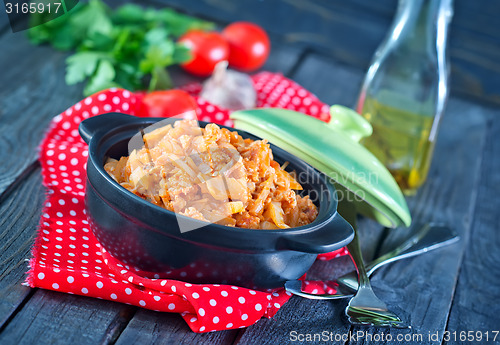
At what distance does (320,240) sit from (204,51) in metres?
1.17

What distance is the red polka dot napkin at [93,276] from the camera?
43.9 inches

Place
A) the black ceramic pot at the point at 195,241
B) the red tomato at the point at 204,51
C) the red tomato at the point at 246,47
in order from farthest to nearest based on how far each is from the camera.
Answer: the red tomato at the point at 246,47 < the red tomato at the point at 204,51 < the black ceramic pot at the point at 195,241

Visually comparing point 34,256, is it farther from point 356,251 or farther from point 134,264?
point 356,251

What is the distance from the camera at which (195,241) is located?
104 cm

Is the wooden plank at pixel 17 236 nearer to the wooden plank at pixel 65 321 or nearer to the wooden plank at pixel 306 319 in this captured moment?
the wooden plank at pixel 65 321

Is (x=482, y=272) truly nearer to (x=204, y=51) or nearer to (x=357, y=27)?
(x=204, y=51)

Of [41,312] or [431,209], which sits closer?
[41,312]

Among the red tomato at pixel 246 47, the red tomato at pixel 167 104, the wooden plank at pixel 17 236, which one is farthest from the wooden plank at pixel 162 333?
the red tomato at pixel 246 47

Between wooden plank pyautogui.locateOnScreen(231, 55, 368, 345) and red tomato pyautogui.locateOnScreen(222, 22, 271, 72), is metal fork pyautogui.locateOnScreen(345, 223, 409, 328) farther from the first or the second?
red tomato pyautogui.locateOnScreen(222, 22, 271, 72)

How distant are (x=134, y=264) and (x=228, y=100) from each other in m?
0.84

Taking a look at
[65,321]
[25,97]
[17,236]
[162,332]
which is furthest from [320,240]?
[25,97]

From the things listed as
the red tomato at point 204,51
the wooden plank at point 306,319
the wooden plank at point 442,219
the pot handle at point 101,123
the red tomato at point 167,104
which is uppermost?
the pot handle at point 101,123

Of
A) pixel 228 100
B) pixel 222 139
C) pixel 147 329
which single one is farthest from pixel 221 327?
pixel 228 100

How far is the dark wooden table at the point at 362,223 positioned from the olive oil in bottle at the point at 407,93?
135 millimetres
